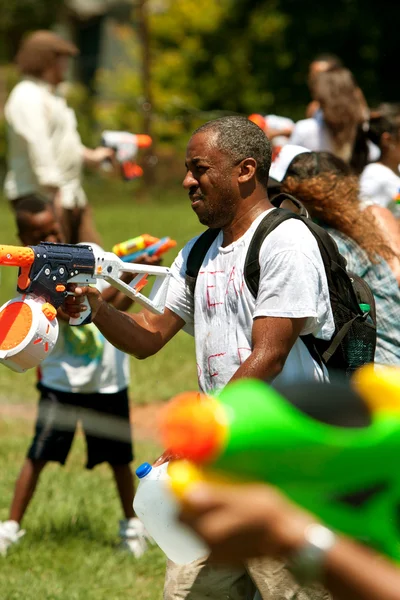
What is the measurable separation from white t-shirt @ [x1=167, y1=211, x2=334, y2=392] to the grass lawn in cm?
154

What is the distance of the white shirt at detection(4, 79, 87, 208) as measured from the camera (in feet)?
24.0

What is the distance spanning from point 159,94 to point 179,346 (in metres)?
22.4

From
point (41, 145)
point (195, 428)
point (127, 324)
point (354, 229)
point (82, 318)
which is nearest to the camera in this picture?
point (195, 428)

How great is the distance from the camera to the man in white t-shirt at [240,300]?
9.34ft

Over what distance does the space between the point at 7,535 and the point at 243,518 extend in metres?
3.55

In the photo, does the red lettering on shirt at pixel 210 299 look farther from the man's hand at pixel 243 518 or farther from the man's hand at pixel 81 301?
the man's hand at pixel 243 518

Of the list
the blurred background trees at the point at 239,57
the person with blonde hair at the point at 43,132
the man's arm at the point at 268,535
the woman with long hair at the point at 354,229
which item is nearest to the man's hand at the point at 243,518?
the man's arm at the point at 268,535

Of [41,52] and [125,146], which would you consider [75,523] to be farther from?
[41,52]

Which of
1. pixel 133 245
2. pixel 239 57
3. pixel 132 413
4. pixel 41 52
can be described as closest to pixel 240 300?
pixel 133 245

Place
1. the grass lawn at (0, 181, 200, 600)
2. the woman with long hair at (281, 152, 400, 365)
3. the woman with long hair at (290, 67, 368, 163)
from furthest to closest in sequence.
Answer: the woman with long hair at (290, 67, 368, 163), the grass lawn at (0, 181, 200, 600), the woman with long hair at (281, 152, 400, 365)

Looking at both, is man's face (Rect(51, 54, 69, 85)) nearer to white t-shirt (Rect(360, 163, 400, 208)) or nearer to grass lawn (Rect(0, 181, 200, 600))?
grass lawn (Rect(0, 181, 200, 600))

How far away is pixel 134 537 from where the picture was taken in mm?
4715

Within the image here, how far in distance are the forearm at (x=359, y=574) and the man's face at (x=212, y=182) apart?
1834 mm

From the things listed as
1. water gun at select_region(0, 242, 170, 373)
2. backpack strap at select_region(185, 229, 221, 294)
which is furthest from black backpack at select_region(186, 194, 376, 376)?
water gun at select_region(0, 242, 170, 373)
